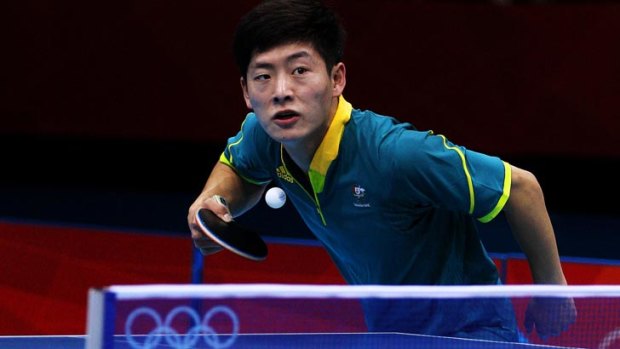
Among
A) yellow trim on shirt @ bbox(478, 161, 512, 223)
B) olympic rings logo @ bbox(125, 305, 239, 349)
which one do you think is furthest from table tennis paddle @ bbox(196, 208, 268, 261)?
yellow trim on shirt @ bbox(478, 161, 512, 223)

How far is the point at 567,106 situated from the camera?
7598 millimetres

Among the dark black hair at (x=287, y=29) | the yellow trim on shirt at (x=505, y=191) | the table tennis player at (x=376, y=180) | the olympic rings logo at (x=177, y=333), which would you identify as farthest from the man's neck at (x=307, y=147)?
the olympic rings logo at (x=177, y=333)

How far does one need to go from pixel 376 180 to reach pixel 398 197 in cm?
6

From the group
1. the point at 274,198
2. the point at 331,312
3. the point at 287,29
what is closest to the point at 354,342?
the point at 331,312

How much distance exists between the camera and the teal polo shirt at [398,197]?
94.0 inches

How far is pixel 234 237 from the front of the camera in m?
2.36

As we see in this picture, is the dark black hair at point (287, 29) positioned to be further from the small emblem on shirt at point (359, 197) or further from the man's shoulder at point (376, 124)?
the small emblem on shirt at point (359, 197)

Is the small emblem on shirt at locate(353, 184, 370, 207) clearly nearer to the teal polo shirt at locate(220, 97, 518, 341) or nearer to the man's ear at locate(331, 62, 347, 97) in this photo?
the teal polo shirt at locate(220, 97, 518, 341)

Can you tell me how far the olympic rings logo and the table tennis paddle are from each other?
0.42 m

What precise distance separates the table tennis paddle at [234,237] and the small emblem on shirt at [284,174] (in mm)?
375

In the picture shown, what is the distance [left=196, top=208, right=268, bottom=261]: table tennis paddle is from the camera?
7.68ft

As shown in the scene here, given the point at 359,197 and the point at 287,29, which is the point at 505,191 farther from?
the point at 287,29

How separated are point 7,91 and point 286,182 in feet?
20.2

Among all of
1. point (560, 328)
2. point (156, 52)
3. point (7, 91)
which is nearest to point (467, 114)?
point (156, 52)
